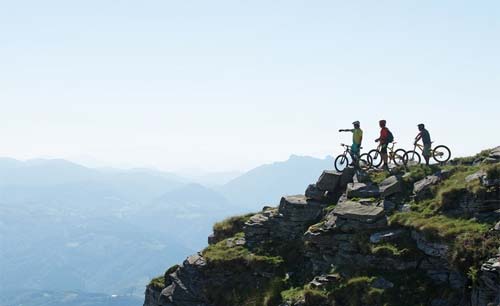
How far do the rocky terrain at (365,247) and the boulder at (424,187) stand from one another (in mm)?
88

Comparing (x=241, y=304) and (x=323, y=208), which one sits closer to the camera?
(x=241, y=304)

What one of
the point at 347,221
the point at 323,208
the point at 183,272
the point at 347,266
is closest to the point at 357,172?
the point at 323,208

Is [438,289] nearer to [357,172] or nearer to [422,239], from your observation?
[422,239]

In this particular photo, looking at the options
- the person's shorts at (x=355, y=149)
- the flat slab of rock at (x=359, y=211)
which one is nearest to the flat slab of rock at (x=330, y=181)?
the person's shorts at (x=355, y=149)

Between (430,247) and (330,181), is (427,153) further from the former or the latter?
(430,247)

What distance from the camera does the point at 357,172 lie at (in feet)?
126

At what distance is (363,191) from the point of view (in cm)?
3484

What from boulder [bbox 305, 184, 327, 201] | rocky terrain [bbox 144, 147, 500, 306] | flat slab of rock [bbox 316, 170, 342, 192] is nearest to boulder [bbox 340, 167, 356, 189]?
rocky terrain [bbox 144, 147, 500, 306]

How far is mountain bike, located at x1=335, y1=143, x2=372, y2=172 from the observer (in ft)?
133

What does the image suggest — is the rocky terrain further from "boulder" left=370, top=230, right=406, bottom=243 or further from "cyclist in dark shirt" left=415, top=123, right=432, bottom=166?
"cyclist in dark shirt" left=415, top=123, right=432, bottom=166

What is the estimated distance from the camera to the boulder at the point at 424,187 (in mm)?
31359

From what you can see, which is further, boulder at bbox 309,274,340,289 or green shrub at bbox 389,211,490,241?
boulder at bbox 309,274,340,289

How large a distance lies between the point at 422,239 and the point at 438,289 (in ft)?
9.63

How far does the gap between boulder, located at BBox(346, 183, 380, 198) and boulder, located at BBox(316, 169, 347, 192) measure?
2.16m
